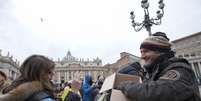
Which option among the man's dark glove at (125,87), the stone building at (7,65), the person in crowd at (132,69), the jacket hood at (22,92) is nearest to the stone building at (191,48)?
the stone building at (7,65)

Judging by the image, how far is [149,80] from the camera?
1.71 m

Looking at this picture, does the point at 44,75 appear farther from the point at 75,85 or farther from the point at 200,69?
the point at 200,69

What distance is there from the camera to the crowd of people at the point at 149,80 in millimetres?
1477

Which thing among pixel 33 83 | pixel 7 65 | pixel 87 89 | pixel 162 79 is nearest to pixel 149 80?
pixel 162 79

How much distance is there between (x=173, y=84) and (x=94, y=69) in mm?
87617

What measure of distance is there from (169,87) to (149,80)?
10.2 inches

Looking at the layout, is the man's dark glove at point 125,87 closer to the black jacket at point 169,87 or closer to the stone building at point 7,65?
the black jacket at point 169,87

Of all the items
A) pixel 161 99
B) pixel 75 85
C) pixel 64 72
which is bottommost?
pixel 64 72

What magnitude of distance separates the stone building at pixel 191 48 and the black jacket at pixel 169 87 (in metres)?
50.9

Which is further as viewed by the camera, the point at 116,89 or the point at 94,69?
the point at 94,69

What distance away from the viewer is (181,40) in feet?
197

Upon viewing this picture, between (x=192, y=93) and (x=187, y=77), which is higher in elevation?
(x=187, y=77)

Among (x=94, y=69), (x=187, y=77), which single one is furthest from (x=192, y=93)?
(x=94, y=69)

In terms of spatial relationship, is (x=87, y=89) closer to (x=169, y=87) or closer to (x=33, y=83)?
(x=33, y=83)
